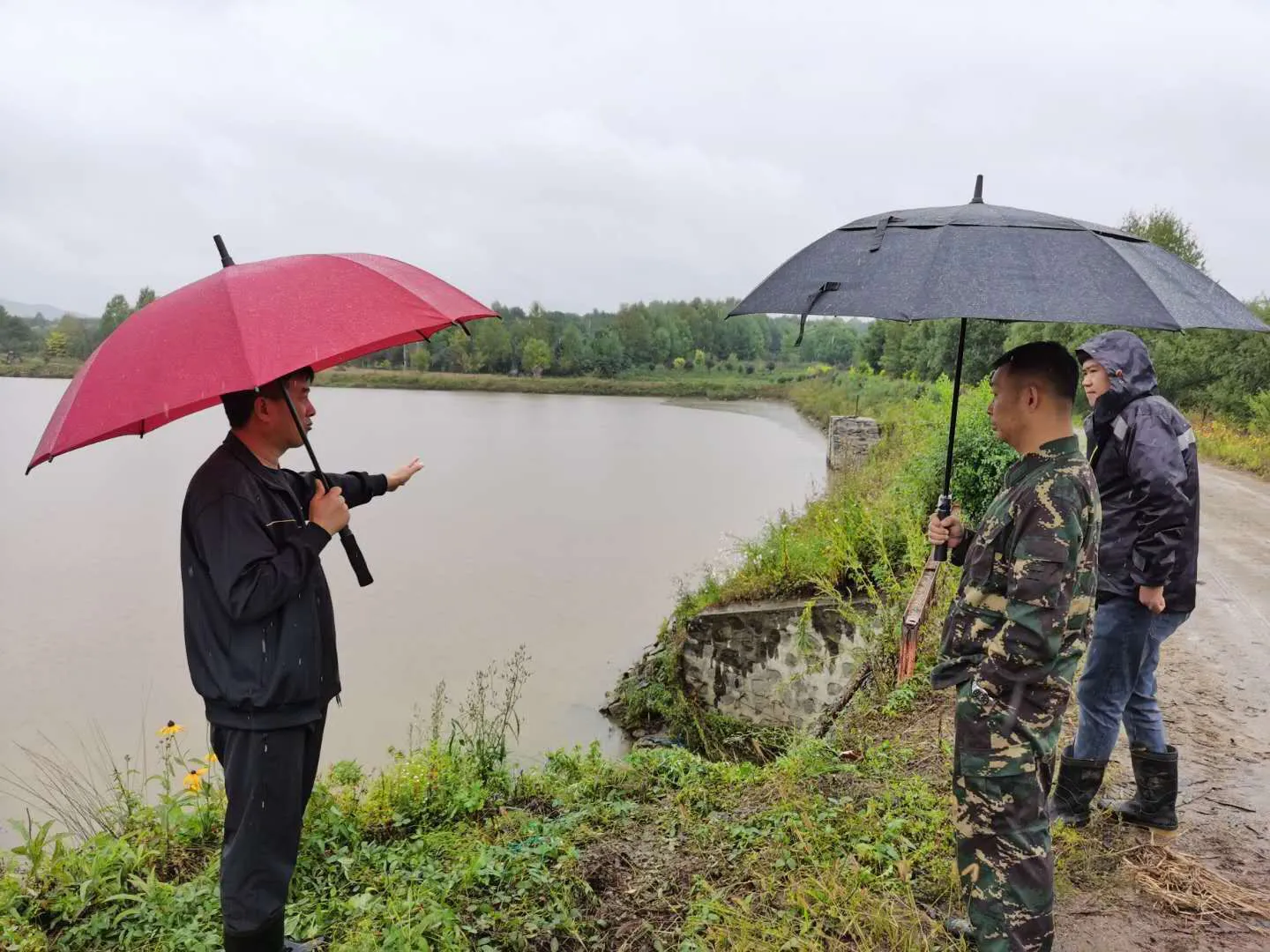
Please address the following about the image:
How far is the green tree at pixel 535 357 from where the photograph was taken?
66062 millimetres

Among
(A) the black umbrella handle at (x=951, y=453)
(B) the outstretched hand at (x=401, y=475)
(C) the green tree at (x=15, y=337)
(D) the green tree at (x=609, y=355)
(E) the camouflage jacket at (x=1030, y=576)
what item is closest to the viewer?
(E) the camouflage jacket at (x=1030, y=576)

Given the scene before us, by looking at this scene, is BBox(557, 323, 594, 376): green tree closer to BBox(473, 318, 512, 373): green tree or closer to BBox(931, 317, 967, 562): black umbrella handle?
BBox(473, 318, 512, 373): green tree

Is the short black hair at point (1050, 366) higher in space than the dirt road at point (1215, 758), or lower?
higher

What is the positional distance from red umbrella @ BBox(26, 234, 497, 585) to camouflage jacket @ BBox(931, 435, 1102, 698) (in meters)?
1.61

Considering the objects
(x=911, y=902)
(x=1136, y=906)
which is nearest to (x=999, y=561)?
(x=911, y=902)

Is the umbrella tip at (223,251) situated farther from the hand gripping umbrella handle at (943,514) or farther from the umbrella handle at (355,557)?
the hand gripping umbrella handle at (943,514)

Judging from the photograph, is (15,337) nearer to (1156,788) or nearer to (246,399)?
(246,399)

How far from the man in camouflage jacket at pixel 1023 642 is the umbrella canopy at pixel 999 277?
0.21 metres

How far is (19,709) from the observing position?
8133 mm

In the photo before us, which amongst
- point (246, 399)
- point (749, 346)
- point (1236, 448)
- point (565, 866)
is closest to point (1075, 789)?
point (565, 866)

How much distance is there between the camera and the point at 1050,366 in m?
2.10

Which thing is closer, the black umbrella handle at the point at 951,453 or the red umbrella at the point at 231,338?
the red umbrella at the point at 231,338

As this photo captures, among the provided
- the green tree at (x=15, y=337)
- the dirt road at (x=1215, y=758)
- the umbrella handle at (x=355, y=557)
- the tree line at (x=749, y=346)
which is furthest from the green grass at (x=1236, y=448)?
the green tree at (x=15, y=337)

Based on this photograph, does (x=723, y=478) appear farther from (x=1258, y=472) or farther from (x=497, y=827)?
(x=497, y=827)
